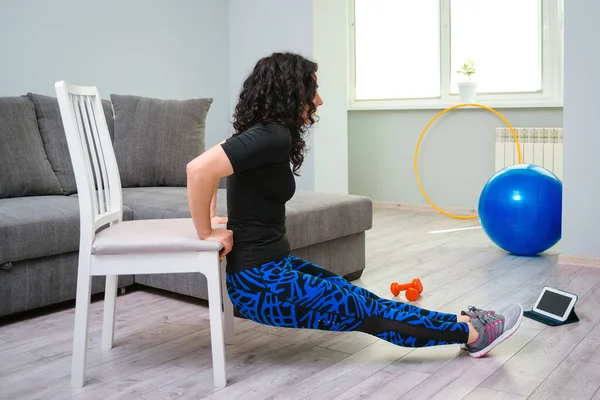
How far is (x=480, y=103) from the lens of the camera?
5230mm

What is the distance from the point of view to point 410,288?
118 inches

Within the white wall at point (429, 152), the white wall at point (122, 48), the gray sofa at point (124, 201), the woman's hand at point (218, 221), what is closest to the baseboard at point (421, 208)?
the white wall at point (429, 152)

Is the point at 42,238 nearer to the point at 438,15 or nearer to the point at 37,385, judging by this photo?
the point at 37,385

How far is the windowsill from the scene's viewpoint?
494cm

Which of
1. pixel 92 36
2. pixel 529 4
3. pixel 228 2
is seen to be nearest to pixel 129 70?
pixel 92 36

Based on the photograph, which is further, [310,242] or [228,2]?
[228,2]

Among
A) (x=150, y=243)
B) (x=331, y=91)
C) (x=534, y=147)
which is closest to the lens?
(x=150, y=243)

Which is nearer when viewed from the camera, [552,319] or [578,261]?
[552,319]

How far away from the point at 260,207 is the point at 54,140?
5.77 ft

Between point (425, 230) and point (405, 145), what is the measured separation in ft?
3.83

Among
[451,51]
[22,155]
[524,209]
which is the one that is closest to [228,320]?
[22,155]

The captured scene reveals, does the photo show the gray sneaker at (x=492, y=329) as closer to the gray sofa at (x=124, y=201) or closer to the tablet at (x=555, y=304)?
the tablet at (x=555, y=304)

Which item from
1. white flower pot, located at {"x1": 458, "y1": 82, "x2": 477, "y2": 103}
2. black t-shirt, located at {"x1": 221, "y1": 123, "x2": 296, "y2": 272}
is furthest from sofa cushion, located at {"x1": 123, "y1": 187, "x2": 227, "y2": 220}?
white flower pot, located at {"x1": 458, "y1": 82, "x2": 477, "y2": 103}

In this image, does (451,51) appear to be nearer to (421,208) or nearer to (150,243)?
(421,208)
